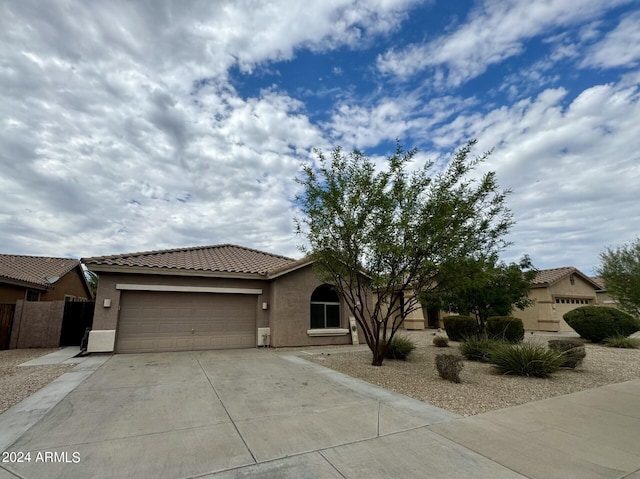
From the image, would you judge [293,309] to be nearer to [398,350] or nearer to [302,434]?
[398,350]

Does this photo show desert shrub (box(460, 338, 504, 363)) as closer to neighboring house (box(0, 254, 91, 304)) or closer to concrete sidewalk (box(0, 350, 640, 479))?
concrete sidewalk (box(0, 350, 640, 479))

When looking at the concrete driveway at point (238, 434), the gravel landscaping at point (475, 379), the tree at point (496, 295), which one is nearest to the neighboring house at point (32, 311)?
the concrete driveway at point (238, 434)

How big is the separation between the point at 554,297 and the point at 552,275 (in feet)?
5.71

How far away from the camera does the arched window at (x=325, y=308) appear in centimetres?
1520

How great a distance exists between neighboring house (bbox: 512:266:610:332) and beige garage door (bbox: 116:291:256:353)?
18.9 m

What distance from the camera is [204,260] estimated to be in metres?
14.9

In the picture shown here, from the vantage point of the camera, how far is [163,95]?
10.6 m

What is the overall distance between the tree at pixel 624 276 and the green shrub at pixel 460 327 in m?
9.23

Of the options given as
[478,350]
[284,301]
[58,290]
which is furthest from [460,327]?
[58,290]

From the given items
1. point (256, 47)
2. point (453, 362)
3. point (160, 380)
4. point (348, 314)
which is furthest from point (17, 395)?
point (348, 314)

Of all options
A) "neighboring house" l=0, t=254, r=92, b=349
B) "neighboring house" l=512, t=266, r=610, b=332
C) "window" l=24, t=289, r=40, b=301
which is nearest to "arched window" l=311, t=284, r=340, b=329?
"neighboring house" l=0, t=254, r=92, b=349

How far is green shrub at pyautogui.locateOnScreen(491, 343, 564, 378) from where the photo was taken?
859 centimetres

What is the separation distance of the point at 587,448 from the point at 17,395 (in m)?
9.55

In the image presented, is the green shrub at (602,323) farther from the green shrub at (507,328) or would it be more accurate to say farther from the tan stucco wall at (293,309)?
the tan stucco wall at (293,309)
